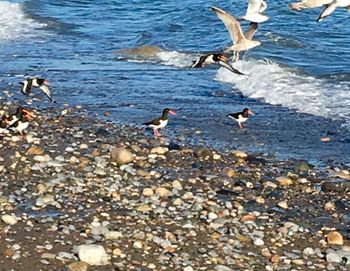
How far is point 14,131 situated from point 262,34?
10.7 meters

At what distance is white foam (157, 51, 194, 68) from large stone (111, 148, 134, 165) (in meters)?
7.33

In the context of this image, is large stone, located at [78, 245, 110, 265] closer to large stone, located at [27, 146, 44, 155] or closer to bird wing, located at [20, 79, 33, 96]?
large stone, located at [27, 146, 44, 155]

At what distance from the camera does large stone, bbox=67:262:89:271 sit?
6465 mm

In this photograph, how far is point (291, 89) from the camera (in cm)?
1426

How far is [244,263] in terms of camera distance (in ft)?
22.6

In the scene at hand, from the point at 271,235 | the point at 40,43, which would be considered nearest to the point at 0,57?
the point at 40,43

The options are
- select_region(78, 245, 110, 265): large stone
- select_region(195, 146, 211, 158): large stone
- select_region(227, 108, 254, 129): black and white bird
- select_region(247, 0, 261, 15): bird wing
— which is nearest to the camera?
select_region(78, 245, 110, 265): large stone

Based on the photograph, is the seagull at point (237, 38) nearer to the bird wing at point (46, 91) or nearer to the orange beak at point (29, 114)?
the bird wing at point (46, 91)

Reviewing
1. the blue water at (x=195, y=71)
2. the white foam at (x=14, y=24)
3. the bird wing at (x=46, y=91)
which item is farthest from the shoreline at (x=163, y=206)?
the white foam at (x=14, y=24)

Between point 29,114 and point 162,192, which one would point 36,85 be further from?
point 162,192

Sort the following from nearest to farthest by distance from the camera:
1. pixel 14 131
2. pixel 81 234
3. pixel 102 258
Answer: pixel 102 258
pixel 81 234
pixel 14 131

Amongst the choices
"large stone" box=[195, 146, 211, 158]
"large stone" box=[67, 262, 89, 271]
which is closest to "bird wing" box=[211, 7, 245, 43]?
"large stone" box=[195, 146, 211, 158]

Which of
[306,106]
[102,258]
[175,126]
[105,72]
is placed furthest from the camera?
[105,72]

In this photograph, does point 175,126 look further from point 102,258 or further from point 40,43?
point 40,43
